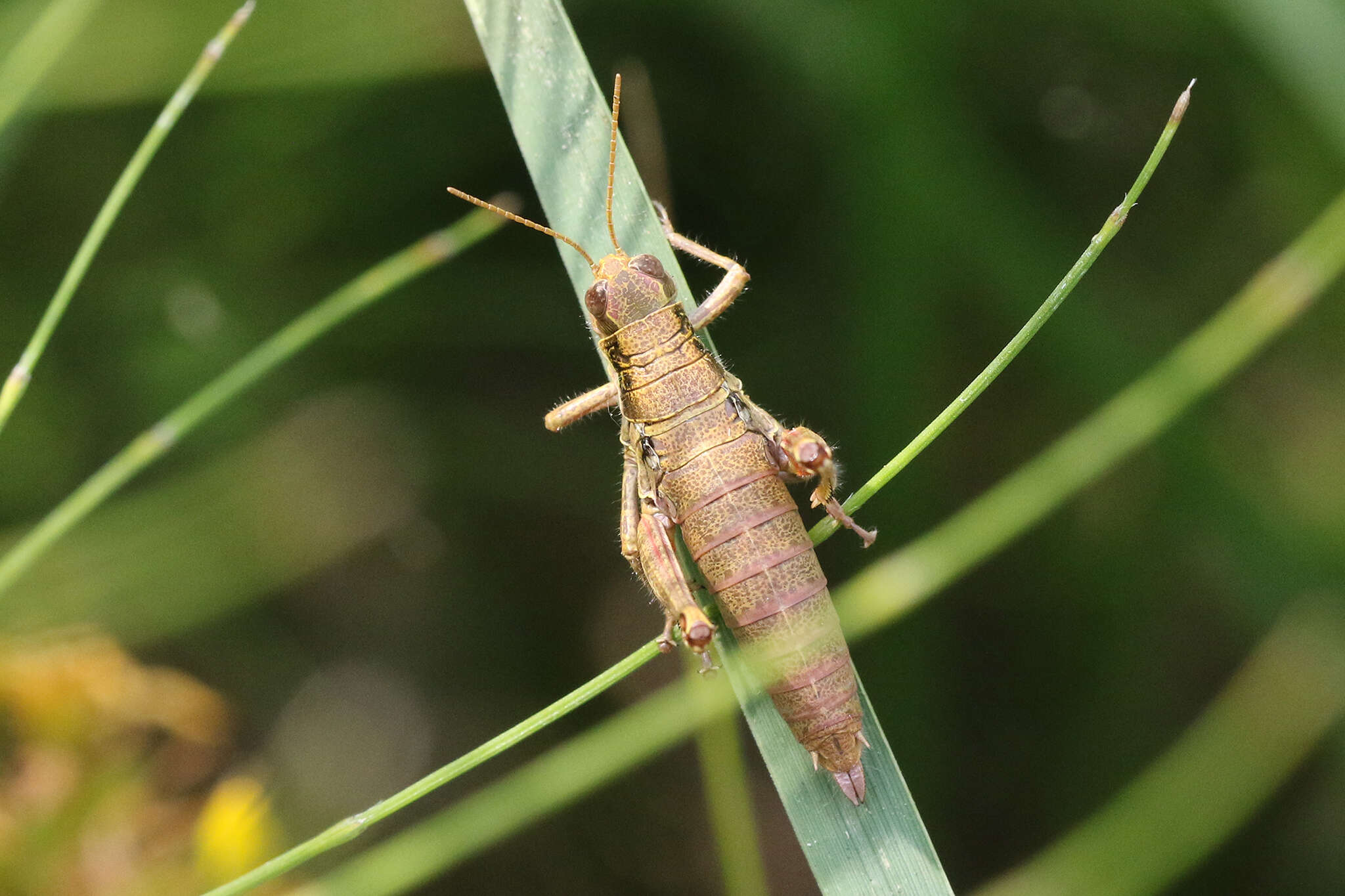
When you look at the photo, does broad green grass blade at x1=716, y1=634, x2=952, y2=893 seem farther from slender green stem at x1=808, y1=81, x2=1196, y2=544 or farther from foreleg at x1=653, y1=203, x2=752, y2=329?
foreleg at x1=653, y1=203, x2=752, y2=329

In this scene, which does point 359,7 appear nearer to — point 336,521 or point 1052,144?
point 336,521

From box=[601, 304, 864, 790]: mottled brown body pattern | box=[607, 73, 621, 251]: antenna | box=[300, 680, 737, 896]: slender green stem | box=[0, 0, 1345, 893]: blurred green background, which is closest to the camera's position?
box=[601, 304, 864, 790]: mottled brown body pattern

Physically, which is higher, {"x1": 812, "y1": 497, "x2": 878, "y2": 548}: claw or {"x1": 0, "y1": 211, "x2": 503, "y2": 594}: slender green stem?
{"x1": 0, "y1": 211, "x2": 503, "y2": 594}: slender green stem

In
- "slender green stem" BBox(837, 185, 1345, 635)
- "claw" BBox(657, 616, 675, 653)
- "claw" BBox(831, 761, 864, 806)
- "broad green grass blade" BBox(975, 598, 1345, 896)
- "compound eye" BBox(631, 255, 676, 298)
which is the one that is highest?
"compound eye" BBox(631, 255, 676, 298)

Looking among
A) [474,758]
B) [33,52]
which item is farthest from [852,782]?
[33,52]

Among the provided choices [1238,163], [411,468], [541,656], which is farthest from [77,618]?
[1238,163]

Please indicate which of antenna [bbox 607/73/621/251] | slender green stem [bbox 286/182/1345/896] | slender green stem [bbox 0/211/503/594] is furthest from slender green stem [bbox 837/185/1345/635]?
slender green stem [bbox 0/211/503/594]
